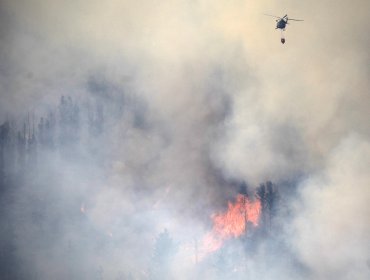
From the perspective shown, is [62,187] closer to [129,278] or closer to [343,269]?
[129,278]

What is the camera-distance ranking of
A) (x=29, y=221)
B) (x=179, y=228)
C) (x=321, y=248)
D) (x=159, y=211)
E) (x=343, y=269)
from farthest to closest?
(x=29, y=221)
(x=159, y=211)
(x=179, y=228)
(x=321, y=248)
(x=343, y=269)

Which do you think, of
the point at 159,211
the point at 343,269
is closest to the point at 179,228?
the point at 159,211

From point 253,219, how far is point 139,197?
22.9 meters

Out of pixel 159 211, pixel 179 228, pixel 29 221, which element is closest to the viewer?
pixel 179 228

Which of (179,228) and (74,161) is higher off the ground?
(74,161)

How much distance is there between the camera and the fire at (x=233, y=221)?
58094mm

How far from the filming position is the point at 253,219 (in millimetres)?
60969

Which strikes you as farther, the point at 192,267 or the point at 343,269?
the point at 192,267

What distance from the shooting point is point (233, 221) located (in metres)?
61.3

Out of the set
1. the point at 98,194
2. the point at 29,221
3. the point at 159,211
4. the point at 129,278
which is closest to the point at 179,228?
the point at 159,211

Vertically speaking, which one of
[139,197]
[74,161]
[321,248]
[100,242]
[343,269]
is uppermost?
[74,161]

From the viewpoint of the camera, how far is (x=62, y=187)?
72.8 m

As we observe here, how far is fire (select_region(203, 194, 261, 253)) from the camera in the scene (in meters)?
58.1

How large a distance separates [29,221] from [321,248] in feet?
179
